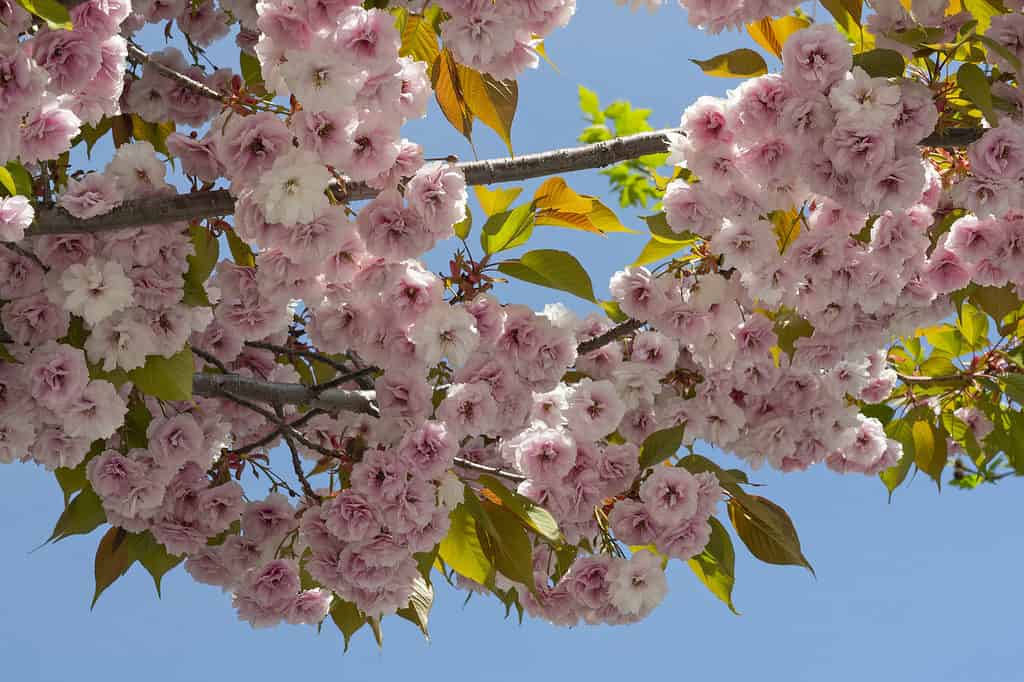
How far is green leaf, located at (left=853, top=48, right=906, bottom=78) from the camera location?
230 cm

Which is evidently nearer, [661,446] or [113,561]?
[661,446]

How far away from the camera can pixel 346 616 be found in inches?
120

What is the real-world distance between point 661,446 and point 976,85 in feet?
3.53

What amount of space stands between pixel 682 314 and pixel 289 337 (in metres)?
1.30

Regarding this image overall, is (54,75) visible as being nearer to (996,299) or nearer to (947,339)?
(996,299)

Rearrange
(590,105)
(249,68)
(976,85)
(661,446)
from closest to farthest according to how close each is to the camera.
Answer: (976,85) → (661,446) → (249,68) → (590,105)

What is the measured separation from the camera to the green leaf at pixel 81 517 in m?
2.85

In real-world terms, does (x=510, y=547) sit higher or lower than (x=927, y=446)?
lower

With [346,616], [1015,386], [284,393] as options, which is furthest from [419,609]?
[1015,386]

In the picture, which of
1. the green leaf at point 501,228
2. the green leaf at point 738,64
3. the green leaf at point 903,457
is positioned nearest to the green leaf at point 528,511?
the green leaf at point 501,228

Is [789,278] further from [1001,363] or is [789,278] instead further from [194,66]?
[194,66]

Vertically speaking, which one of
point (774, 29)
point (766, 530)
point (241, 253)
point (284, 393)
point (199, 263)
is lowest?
point (766, 530)

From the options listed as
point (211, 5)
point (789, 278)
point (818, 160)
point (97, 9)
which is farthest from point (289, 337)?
point (818, 160)

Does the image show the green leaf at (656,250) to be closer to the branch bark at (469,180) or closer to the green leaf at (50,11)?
the branch bark at (469,180)
